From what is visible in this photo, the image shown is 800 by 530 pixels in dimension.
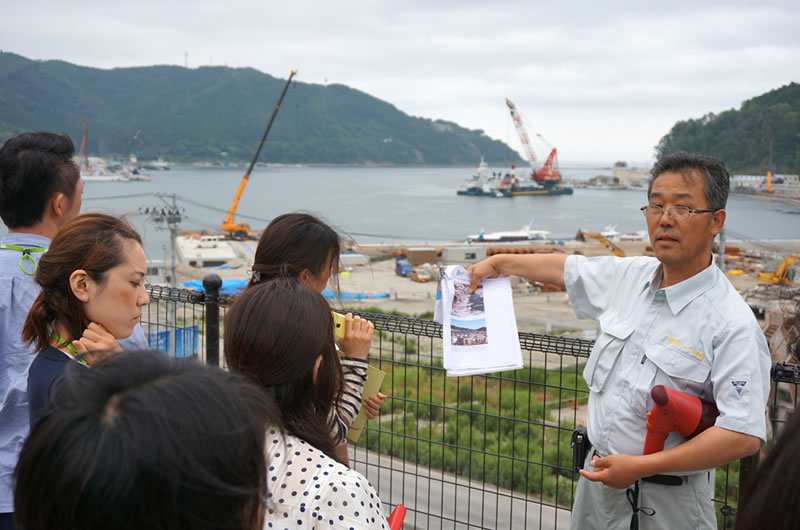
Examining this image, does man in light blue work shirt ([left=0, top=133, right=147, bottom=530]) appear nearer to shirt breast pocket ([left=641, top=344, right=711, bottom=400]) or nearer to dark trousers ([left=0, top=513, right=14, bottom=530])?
dark trousers ([left=0, top=513, right=14, bottom=530])

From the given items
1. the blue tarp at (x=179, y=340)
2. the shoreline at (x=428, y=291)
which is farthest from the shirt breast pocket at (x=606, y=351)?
the shoreline at (x=428, y=291)

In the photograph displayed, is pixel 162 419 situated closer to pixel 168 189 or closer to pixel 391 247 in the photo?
pixel 391 247

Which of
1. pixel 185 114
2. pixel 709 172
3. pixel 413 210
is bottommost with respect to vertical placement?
pixel 413 210

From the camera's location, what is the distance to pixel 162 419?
3.12 feet

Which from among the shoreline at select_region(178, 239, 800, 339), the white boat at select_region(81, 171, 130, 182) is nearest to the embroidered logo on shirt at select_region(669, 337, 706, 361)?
the shoreline at select_region(178, 239, 800, 339)

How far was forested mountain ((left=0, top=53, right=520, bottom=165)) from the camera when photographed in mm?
68250

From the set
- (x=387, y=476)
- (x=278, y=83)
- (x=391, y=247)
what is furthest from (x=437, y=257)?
(x=278, y=83)

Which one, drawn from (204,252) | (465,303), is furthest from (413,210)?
(465,303)

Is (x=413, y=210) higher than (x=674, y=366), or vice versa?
(x=674, y=366)

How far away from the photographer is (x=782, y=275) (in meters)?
35.2

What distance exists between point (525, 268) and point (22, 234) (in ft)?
6.63

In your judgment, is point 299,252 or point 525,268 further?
point 525,268

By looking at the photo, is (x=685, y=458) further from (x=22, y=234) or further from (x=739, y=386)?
(x=22, y=234)

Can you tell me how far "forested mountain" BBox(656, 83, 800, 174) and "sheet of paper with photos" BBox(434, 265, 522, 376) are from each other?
90.0 meters
